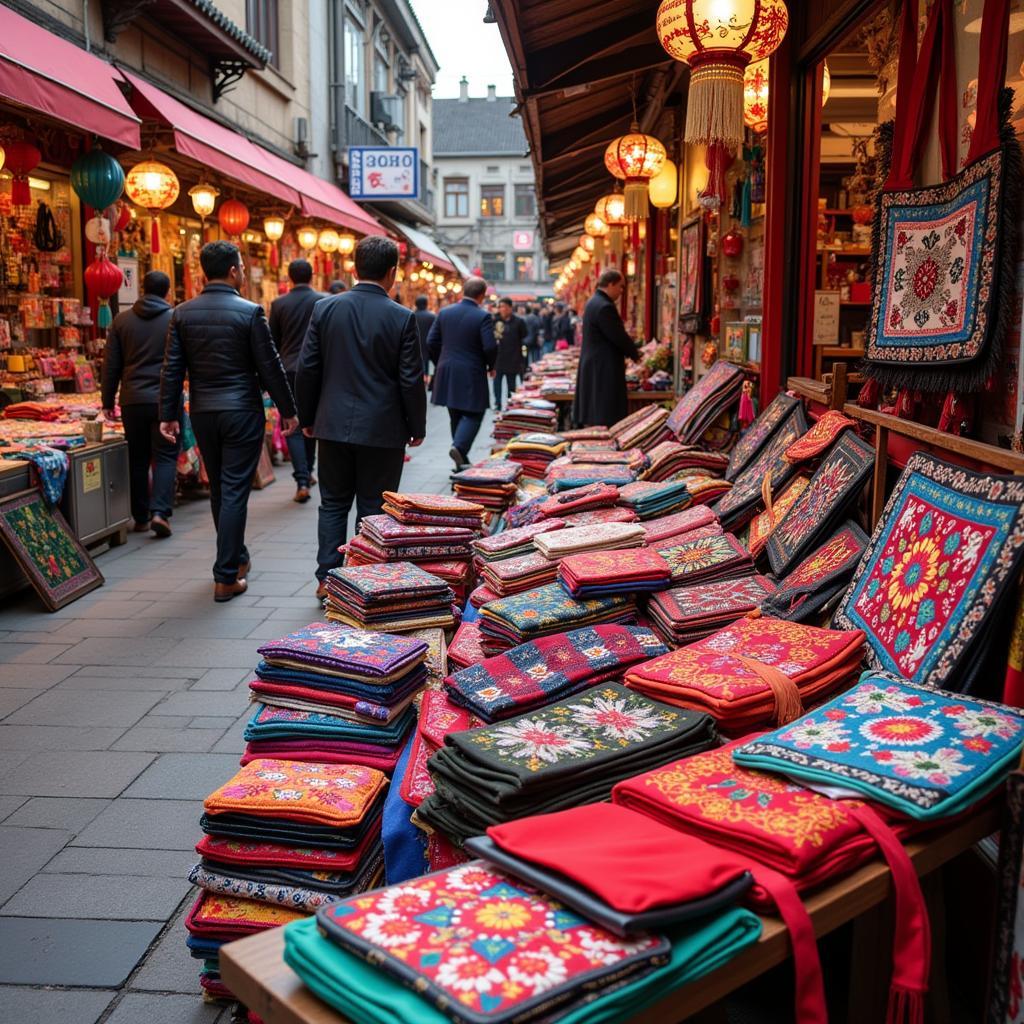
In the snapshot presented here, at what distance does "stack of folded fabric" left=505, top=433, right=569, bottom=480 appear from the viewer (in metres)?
6.84

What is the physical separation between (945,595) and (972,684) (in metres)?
0.22

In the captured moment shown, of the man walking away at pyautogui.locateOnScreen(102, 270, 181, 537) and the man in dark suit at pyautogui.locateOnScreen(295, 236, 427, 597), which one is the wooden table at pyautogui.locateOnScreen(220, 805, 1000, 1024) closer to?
the man in dark suit at pyautogui.locateOnScreen(295, 236, 427, 597)

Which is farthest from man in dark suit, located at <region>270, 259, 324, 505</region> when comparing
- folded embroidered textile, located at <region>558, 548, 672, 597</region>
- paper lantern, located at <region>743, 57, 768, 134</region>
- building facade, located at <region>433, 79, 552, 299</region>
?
building facade, located at <region>433, 79, 552, 299</region>

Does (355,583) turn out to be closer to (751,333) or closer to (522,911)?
(522,911)

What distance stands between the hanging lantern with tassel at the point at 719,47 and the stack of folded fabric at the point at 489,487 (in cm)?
220

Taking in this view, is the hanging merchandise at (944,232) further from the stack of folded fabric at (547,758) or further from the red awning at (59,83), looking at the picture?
the red awning at (59,83)

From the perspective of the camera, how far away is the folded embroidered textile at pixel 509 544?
417 cm

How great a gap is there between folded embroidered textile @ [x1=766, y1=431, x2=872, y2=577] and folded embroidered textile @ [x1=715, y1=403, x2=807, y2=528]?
0.39m

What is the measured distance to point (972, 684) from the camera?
2297 millimetres

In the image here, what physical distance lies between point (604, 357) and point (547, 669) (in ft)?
20.1

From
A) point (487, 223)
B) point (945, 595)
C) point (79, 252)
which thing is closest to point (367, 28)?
point (79, 252)

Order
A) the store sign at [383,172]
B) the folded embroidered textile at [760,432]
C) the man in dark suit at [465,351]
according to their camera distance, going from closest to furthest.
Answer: the folded embroidered textile at [760,432], the man in dark suit at [465,351], the store sign at [383,172]

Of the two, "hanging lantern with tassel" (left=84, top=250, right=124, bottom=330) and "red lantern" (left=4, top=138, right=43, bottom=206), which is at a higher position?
"red lantern" (left=4, top=138, right=43, bottom=206)

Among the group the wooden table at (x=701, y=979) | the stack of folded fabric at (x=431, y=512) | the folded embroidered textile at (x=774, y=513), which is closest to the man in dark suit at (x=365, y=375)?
the stack of folded fabric at (x=431, y=512)
